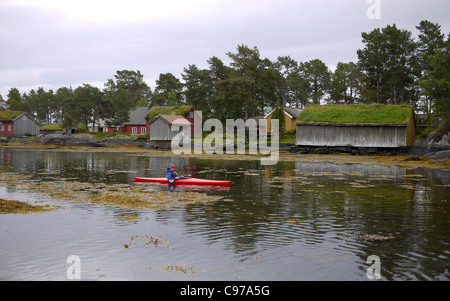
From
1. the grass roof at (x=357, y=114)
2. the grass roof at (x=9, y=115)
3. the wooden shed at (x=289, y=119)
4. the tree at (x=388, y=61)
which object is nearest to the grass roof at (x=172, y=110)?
the wooden shed at (x=289, y=119)

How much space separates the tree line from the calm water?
3738cm

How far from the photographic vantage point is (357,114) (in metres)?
61.6

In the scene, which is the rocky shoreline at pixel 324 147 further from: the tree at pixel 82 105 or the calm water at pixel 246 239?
the calm water at pixel 246 239

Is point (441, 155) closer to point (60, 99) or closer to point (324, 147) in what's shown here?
point (324, 147)

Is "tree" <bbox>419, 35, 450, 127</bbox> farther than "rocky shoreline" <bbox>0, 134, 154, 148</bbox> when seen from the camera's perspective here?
No

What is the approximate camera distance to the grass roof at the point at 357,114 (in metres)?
58.3

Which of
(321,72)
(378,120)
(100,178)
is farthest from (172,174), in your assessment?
(321,72)

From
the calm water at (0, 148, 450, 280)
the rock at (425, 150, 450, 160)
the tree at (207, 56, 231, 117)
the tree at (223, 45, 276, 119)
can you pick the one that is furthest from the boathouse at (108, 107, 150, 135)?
the calm water at (0, 148, 450, 280)

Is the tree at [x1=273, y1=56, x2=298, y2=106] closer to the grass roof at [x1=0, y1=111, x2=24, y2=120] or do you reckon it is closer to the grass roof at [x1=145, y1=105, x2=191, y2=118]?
the grass roof at [x1=145, y1=105, x2=191, y2=118]

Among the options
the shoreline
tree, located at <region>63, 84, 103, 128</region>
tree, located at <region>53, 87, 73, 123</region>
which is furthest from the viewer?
tree, located at <region>53, 87, 73, 123</region>

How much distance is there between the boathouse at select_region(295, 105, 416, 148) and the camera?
5769cm

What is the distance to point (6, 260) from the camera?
11.0m
